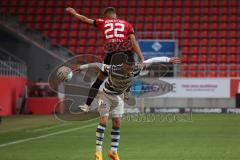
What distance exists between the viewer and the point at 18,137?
748 inches

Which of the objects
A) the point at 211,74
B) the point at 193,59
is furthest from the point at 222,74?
the point at 193,59

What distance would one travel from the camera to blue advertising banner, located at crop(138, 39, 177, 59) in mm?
34844

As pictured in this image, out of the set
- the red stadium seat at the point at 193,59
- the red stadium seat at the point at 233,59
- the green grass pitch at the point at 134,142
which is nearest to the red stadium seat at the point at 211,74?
the red stadium seat at the point at 193,59

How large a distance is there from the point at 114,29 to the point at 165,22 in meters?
31.6

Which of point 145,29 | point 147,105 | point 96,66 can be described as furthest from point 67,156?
Answer: point 145,29

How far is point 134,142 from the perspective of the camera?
16.9 m

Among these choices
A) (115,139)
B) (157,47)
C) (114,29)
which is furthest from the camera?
(157,47)

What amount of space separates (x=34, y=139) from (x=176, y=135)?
12.9 feet

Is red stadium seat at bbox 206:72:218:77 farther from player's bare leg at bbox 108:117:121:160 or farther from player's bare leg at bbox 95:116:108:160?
player's bare leg at bbox 95:116:108:160

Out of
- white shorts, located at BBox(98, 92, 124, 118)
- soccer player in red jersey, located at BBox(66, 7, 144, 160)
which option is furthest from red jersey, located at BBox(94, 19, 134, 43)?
white shorts, located at BBox(98, 92, 124, 118)

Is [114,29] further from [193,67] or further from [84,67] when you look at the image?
[193,67]

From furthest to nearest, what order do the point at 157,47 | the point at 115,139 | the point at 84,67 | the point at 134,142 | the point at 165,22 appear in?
the point at 165,22
the point at 157,47
the point at 134,142
the point at 84,67
the point at 115,139

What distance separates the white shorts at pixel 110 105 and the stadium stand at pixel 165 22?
1116 inches

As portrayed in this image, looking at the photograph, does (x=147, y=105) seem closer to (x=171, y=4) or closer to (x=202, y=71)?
(x=202, y=71)
